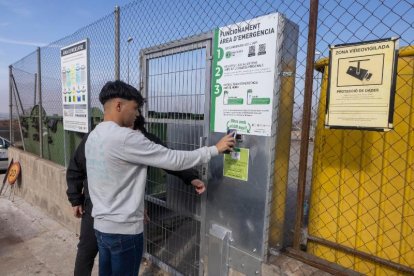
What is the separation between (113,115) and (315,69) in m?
1.48

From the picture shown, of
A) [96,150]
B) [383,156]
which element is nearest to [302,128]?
[383,156]

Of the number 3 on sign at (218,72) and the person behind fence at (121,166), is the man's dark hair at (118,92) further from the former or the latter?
the number 3 on sign at (218,72)

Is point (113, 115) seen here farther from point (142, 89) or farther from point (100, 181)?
point (142, 89)

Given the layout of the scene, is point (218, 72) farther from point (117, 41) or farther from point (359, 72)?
point (117, 41)

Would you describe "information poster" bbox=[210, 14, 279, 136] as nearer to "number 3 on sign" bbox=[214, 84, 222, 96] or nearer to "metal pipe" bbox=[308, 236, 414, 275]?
"number 3 on sign" bbox=[214, 84, 222, 96]

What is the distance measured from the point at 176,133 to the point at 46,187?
360 cm

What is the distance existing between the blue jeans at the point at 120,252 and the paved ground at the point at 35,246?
1010mm

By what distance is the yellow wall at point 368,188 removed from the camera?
1.95 meters

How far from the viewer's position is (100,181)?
224 cm

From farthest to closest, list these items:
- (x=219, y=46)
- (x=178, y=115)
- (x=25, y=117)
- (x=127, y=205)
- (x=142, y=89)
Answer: (x=25, y=117)
(x=142, y=89)
(x=178, y=115)
(x=219, y=46)
(x=127, y=205)

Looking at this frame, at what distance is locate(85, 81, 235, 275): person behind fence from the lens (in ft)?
7.02

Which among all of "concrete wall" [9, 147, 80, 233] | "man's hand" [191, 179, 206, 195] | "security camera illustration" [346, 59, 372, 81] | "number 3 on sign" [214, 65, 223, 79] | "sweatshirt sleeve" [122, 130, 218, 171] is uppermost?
"number 3 on sign" [214, 65, 223, 79]

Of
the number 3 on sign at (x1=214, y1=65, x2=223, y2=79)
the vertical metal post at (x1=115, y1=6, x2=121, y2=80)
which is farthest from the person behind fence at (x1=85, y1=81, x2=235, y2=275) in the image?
the vertical metal post at (x1=115, y1=6, x2=121, y2=80)

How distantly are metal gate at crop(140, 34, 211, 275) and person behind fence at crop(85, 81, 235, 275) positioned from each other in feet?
2.11
